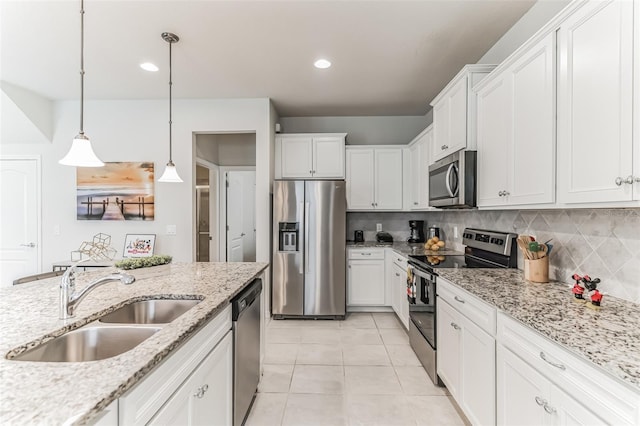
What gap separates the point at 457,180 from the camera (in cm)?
237

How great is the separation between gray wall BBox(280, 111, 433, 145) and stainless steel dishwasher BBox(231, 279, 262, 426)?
303 centimetres

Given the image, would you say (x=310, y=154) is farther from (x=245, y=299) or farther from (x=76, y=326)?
(x=76, y=326)

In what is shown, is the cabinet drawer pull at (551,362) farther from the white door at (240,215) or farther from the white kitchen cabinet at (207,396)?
the white door at (240,215)

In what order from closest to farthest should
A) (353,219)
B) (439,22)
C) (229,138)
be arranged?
(439,22) < (353,219) < (229,138)

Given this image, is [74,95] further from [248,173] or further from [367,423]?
[367,423]

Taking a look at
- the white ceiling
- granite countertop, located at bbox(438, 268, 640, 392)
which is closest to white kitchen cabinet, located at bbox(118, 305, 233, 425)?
granite countertop, located at bbox(438, 268, 640, 392)

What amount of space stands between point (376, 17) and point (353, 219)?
110 inches

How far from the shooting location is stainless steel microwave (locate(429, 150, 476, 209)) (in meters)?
2.27

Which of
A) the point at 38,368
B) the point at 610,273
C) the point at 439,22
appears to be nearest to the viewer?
the point at 38,368

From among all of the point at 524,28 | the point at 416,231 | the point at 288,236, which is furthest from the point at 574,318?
the point at 416,231

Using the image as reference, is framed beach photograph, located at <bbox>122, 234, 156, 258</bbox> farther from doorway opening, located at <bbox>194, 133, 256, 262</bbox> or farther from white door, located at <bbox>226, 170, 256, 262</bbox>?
white door, located at <bbox>226, 170, 256, 262</bbox>

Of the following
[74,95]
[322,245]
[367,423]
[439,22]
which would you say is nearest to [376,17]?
[439,22]

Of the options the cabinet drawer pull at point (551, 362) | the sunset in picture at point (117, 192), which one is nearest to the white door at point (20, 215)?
the sunset in picture at point (117, 192)

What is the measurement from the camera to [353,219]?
4562 mm
